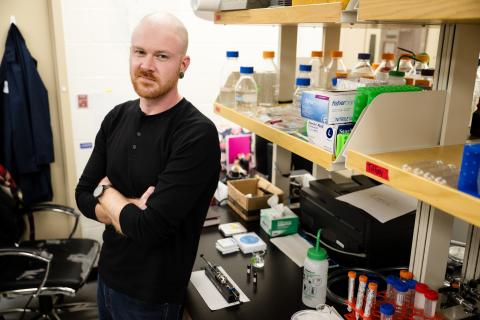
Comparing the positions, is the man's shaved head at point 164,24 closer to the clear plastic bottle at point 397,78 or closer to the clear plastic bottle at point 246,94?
the clear plastic bottle at point 246,94

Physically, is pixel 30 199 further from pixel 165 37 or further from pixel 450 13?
pixel 450 13

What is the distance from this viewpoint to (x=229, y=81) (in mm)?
2154

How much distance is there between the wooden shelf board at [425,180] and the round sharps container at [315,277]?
0.40 metres

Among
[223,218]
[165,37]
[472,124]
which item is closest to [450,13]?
[472,124]

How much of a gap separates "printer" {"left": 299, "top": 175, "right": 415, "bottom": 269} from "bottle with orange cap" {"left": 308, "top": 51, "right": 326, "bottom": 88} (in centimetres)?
61

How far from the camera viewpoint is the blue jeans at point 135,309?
1.50 metres

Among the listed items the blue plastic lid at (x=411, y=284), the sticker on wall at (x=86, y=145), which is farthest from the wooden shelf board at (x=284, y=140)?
the sticker on wall at (x=86, y=145)

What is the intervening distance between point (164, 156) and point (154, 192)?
14cm

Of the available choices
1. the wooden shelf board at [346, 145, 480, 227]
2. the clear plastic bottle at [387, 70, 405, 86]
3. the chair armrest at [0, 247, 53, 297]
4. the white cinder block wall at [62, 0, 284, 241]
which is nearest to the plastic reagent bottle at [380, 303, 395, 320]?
the wooden shelf board at [346, 145, 480, 227]

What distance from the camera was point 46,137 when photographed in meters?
2.96

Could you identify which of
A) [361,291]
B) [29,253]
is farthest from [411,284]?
[29,253]

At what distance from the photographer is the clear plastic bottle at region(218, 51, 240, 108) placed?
2063 mm

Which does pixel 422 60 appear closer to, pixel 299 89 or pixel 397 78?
pixel 397 78

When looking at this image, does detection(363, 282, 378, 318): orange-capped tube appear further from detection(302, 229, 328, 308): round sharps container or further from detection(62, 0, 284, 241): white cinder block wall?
detection(62, 0, 284, 241): white cinder block wall
